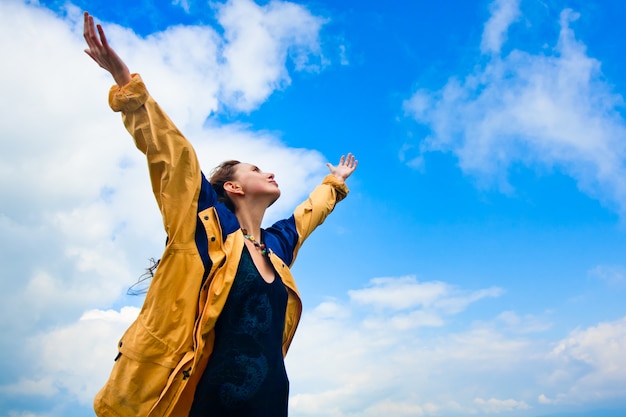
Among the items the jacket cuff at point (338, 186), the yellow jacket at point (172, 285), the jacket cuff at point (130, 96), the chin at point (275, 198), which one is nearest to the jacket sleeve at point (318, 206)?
the jacket cuff at point (338, 186)

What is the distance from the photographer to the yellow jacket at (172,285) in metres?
3.25

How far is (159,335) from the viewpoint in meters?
3.31

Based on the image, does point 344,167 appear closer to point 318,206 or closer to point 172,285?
point 318,206

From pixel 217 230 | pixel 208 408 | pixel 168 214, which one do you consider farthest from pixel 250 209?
pixel 208 408

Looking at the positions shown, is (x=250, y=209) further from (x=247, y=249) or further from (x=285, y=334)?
(x=285, y=334)

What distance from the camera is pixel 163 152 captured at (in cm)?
351

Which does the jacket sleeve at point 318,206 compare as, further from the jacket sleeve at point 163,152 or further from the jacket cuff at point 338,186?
the jacket sleeve at point 163,152

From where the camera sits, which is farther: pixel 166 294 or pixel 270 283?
pixel 270 283

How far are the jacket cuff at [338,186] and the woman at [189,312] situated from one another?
7.26 feet

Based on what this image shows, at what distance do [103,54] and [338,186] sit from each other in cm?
317

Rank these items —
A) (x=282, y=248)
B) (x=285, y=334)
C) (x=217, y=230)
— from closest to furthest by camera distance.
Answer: (x=217, y=230) → (x=285, y=334) → (x=282, y=248)

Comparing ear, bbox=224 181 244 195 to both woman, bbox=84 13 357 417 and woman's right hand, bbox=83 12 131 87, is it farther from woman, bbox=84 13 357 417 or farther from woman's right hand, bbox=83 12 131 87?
woman's right hand, bbox=83 12 131 87

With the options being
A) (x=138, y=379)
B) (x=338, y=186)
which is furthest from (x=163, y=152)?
(x=338, y=186)

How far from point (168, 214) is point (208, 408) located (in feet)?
4.35
